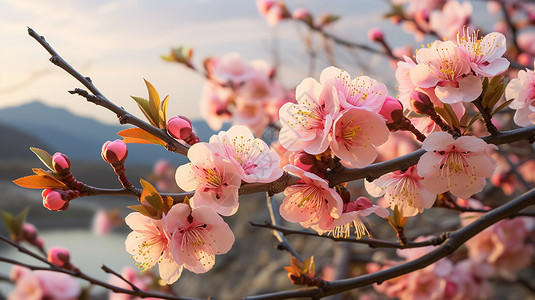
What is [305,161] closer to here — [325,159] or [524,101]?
[325,159]

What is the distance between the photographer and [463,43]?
55cm

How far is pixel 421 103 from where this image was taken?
501 mm

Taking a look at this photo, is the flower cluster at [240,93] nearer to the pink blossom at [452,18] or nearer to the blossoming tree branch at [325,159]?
the pink blossom at [452,18]

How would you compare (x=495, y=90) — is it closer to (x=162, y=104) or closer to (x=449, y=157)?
(x=449, y=157)

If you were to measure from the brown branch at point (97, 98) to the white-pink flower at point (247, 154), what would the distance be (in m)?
0.05

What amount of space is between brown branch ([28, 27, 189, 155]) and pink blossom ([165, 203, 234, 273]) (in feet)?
0.23

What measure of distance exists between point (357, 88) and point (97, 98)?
27 cm

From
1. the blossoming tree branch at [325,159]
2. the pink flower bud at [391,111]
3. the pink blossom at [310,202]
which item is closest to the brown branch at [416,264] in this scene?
the blossoming tree branch at [325,159]

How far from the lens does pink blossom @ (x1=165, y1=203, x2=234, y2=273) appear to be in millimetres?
466

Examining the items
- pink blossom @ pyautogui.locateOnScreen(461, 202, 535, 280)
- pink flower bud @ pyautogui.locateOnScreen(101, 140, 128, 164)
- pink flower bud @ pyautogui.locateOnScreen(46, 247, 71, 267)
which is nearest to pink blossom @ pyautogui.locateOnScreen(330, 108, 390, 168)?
pink flower bud @ pyautogui.locateOnScreen(101, 140, 128, 164)

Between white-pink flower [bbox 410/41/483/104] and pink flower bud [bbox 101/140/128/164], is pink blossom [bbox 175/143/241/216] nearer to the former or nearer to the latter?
pink flower bud [bbox 101/140/128/164]

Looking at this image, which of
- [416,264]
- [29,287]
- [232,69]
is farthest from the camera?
[232,69]

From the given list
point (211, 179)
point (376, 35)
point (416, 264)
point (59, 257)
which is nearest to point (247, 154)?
point (211, 179)

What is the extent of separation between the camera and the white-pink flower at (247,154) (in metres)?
0.45
